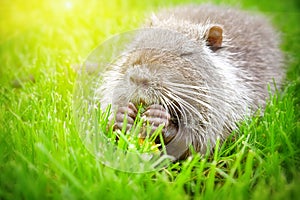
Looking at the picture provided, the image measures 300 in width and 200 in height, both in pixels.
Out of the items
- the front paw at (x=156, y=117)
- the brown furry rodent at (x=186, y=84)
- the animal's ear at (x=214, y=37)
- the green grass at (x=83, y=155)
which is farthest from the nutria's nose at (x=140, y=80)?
the animal's ear at (x=214, y=37)

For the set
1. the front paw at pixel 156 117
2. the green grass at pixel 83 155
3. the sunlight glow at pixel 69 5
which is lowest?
the green grass at pixel 83 155

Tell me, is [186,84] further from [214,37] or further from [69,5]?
[69,5]

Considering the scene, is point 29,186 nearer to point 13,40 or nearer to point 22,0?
point 13,40

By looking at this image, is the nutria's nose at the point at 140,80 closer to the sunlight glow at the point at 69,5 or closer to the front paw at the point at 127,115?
the front paw at the point at 127,115

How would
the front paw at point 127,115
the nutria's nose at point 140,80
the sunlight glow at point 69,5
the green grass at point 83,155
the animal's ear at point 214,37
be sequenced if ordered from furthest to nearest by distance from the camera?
the sunlight glow at point 69,5, the animal's ear at point 214,37, the front paw at point 127,115, the nutria's nose at point 140,80, the green grass at point 83,155

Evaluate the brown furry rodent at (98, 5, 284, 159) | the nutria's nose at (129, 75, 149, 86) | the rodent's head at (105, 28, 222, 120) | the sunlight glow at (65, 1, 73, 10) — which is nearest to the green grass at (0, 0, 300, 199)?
the brown furry rodent at (98, 5, 284, 159)

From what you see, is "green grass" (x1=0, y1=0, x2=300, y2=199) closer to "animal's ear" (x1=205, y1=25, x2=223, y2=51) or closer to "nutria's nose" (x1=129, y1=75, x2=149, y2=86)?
"nutria's nose" (x1=129, y1=75, x2=149, y2=86)
